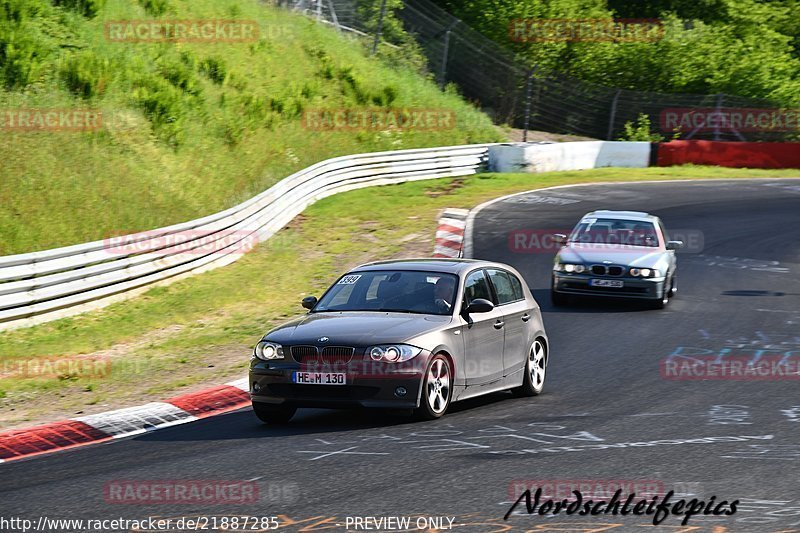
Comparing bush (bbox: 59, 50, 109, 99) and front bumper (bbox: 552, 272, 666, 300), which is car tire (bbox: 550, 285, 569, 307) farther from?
bush (bbox: 59, 50, 109, 99)

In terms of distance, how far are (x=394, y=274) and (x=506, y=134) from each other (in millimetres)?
36615

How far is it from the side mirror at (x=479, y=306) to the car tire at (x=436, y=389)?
653 millimetres

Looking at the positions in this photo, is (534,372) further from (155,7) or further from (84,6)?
(155,7)

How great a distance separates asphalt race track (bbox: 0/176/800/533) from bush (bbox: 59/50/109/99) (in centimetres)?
1713

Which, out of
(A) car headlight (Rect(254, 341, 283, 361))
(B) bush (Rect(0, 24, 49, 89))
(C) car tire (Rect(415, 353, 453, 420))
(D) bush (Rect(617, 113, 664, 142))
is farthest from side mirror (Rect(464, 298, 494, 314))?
(D) bush (Rect(617, 113, 664, 142))

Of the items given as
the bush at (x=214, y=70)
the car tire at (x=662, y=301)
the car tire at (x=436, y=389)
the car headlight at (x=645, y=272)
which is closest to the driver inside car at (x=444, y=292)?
the car tire at (x=436, y=389)

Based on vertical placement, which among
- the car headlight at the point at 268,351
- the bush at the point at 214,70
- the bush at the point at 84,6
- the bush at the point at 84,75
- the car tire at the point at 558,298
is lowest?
the car tire at the point at 558,298

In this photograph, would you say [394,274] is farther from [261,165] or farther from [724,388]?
[261,165]

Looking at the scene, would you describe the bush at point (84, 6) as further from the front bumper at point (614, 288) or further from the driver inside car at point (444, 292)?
the driver inside car at point (444, 292)

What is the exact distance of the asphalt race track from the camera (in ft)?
22.1

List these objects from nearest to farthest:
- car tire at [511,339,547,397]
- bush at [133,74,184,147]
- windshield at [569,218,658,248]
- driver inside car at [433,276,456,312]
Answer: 1. driver inside car at [433,276,456,312]
2. car tire at [511,339,547,397]
3. windshield at [569,218,658,248]
4. bush at [133,74,184,147]

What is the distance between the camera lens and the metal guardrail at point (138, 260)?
15.7m

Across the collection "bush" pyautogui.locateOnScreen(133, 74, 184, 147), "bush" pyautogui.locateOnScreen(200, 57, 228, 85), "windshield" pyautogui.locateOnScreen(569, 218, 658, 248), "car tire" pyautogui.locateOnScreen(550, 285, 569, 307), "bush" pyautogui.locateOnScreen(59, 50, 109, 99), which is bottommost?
"car tire" pyautogui.locateOnScreen(550, 285, 569, 307)

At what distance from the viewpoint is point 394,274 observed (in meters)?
10.9
